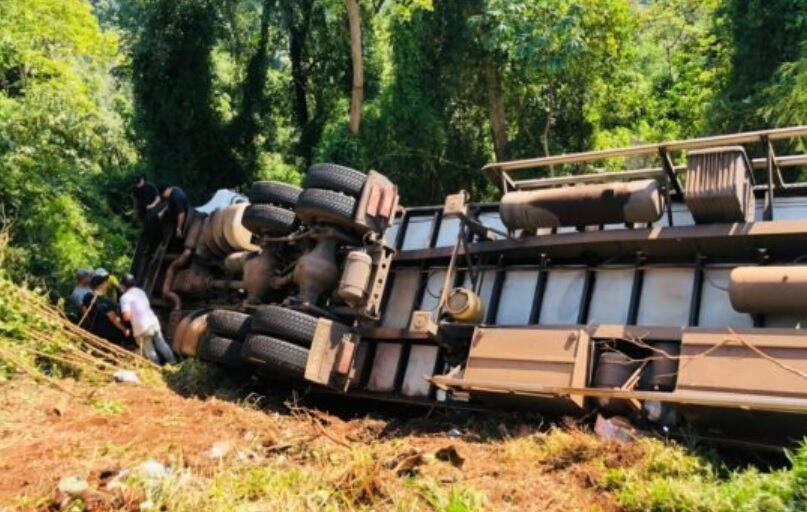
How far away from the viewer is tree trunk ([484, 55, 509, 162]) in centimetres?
1275

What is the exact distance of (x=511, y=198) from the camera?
6219 millimetres

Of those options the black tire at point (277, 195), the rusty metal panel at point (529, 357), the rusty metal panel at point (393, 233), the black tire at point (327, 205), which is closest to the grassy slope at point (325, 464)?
the rusty metal panel at point (529, 357)

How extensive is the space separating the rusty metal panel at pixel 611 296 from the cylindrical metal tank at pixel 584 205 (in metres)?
0.40

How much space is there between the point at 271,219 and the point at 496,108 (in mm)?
6381

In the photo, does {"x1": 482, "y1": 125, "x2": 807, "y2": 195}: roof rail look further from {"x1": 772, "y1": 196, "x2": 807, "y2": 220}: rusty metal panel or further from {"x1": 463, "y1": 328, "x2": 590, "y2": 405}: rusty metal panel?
{"x1": 463, "y1": 328, "x2": 590, "y2": 405}: rusty metal panel

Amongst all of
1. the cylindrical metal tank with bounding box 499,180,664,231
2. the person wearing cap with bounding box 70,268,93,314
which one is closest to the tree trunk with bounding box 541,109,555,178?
the cylindrical metal tank with bounding box 499,180,664,231

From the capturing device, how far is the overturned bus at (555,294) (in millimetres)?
4773

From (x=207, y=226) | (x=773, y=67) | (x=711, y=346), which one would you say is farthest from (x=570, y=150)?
(x=711, y=346)

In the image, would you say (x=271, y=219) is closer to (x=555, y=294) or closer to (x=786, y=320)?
(x=555, y=294)

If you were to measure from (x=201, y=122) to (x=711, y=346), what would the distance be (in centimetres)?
1250

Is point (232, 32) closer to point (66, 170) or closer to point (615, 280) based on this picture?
point (66, 170)

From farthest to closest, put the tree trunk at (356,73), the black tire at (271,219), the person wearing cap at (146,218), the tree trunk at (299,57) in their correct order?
the tree trunk at (299,57) → the tree trunk at (356,73) → the person wearing cap at (146,218) → the black tire at (271,219)

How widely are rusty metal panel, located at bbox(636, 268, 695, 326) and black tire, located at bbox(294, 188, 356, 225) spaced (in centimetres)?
244

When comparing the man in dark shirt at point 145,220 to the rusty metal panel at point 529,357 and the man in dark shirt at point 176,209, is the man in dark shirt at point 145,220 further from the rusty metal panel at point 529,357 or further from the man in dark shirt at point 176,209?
the rusty metal panel at point 529,357
